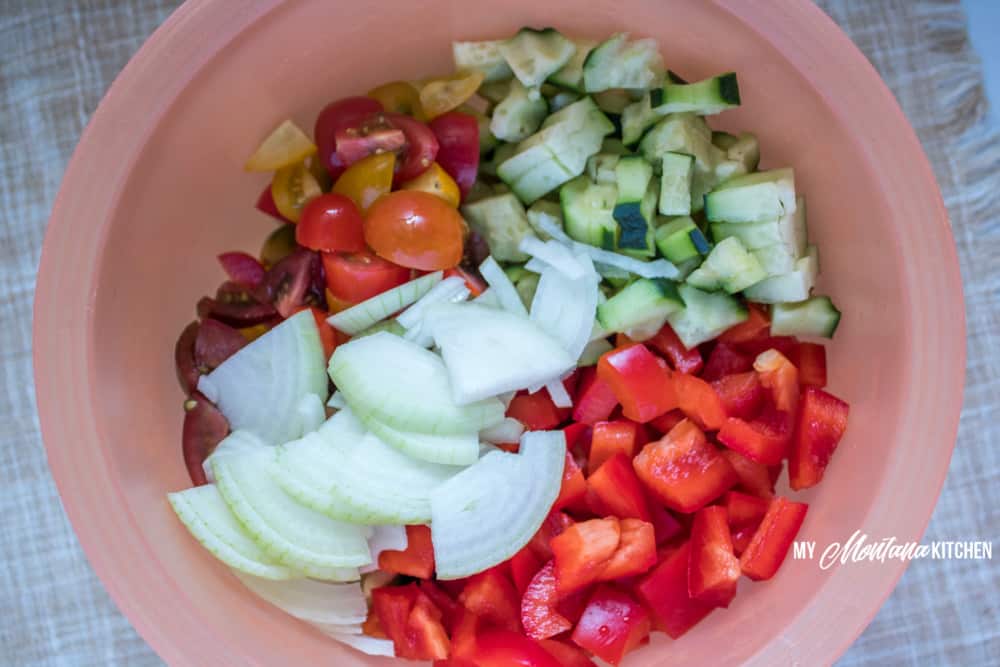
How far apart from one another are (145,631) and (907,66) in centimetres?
158

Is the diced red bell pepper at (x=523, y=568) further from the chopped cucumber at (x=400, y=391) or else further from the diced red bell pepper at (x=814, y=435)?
the diced red bell pepper at (x=814, y=435)

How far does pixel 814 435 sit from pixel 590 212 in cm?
50

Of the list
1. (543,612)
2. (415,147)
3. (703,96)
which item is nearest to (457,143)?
(415,147)

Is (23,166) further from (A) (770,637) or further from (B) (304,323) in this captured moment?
(A) (770,637)

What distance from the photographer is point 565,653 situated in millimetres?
1434

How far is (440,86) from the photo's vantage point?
1.51 meters

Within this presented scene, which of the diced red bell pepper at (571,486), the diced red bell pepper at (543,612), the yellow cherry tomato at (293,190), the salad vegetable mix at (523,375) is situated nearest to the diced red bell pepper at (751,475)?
the salad vegetable mix at (523,375)

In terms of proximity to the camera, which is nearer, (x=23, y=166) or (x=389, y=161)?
(x=389, y=161)

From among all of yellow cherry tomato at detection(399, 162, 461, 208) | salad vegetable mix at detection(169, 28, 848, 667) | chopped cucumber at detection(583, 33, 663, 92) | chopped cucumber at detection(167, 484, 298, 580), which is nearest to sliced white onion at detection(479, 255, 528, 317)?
salad vegetable mix at detection(169, 28, 848, 667)

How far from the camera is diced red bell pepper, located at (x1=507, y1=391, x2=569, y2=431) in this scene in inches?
59.1

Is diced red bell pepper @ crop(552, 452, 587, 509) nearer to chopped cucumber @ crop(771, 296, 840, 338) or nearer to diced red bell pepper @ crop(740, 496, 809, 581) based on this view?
diced red bell pepper @ crop(740, 496, 809, 581)

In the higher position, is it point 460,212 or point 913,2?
point 913,2

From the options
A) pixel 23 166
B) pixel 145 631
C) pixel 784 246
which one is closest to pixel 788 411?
pixel 784 246

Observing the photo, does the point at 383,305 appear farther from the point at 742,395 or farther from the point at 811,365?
the point at 811,365
